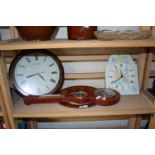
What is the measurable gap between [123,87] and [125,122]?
41 centimetres

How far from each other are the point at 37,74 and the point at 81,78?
0.28m

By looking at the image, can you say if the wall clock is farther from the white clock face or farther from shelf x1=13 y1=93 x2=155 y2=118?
the white clock face

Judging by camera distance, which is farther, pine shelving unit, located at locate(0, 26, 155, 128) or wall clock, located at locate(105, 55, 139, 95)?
wall clock, located at locate(105, 55, 139, 95)

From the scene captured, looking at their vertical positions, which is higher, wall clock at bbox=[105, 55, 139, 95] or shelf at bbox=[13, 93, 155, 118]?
wall clock at bbox=[105, 55, 139, 95]

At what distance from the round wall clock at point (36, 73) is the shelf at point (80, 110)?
0.09 meters

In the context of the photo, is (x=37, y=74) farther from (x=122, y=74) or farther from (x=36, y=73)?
(x=122, y=74)

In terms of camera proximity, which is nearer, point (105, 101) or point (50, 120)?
point (105, 101)

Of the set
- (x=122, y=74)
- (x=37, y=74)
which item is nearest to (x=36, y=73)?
(x=37, y=74)

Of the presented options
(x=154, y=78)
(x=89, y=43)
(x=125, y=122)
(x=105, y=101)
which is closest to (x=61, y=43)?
(x=89, y=43)

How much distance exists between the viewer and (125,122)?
126cm

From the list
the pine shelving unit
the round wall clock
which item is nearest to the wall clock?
the pine shelving unit

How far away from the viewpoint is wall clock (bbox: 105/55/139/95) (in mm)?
980

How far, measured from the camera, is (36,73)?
927 mm
